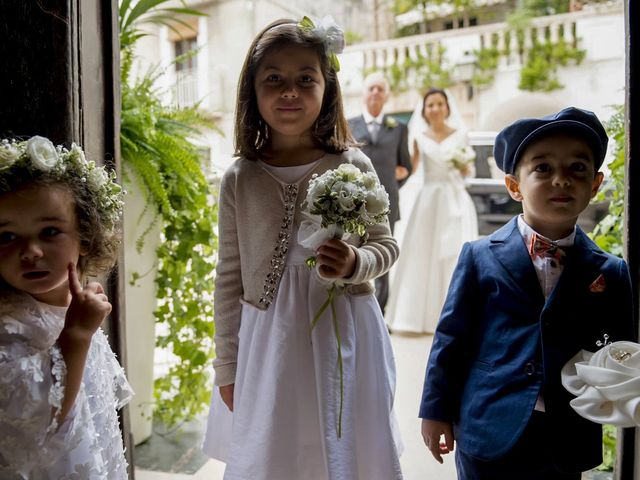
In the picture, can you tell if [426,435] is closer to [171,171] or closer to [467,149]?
[171,171]

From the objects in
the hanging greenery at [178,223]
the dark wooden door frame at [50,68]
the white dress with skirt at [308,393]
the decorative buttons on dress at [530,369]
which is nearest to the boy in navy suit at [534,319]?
the decorative buttons on dress at [530,369]

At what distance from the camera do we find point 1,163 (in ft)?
4.36

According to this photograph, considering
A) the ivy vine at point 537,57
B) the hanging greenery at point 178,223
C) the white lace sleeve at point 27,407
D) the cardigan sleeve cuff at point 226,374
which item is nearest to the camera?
the white lace sleeve at point 27,407

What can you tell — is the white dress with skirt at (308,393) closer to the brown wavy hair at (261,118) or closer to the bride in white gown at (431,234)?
the brown wavy hair at (261,118)

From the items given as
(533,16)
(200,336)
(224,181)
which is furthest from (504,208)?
(533,16)

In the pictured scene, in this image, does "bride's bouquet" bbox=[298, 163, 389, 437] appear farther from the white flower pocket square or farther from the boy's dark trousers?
the white flower pocket square

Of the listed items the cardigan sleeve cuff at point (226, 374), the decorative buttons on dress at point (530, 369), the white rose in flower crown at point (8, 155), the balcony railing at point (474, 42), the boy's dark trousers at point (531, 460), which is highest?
the balcony railing at point (474, 42)

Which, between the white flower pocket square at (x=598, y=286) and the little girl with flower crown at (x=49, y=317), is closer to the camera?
the little girl with flower crown at (x=49, y=317)

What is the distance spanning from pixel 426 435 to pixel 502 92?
12554 mm

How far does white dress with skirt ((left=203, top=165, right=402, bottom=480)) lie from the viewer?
1631 mm

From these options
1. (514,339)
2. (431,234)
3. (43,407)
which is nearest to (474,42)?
(431,234)

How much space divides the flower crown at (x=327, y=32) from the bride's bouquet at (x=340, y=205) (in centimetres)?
44

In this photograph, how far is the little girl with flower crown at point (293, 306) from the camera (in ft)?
5.37

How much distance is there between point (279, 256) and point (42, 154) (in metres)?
0.68
